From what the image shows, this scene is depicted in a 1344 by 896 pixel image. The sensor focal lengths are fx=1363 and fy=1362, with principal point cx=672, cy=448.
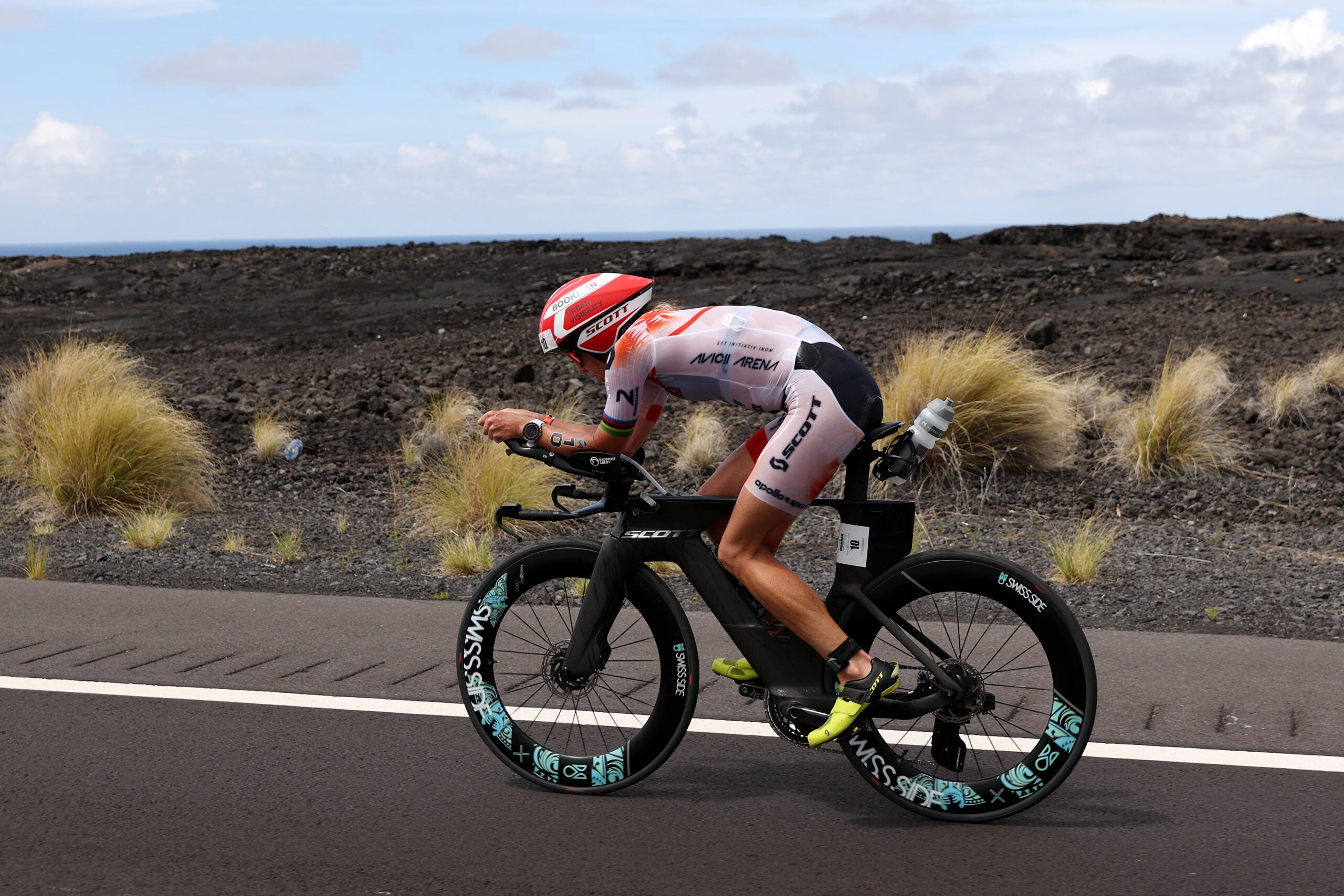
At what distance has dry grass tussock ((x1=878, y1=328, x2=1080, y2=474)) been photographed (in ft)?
37.7

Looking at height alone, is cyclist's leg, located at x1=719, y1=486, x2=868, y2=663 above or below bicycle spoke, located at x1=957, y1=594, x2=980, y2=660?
above

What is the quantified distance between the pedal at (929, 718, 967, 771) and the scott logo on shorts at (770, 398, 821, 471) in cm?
101

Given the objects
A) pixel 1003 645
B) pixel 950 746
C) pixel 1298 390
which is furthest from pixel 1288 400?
pixel 950 746

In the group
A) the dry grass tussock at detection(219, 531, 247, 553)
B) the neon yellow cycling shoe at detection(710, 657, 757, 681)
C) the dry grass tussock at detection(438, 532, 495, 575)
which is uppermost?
the neon yellow cycling shoe at detection(710, 657, 757, 681)


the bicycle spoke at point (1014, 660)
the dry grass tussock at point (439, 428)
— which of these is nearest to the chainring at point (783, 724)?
the bicycle spoke at point (1014, 660)

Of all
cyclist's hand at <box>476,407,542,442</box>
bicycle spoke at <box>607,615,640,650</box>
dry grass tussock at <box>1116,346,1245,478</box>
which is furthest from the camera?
dry grass tussock at <box>1116,346,1245,478</box>

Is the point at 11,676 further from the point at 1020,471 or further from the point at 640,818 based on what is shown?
the point at 1020,471

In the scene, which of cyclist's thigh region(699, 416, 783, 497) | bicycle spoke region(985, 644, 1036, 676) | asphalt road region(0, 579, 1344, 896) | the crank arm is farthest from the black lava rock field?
cyclist's thigh region(699, 416, 783, 497)

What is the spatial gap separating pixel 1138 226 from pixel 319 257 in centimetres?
2241

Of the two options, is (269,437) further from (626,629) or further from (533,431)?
(533,431)

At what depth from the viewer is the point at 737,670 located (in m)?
4.79

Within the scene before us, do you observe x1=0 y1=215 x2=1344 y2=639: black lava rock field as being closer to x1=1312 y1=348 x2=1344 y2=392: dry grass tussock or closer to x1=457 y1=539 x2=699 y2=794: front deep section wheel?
x1=1312 y1=348 x2=1344 y2=392: dry grass tussock

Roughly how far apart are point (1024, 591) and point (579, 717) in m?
1.85

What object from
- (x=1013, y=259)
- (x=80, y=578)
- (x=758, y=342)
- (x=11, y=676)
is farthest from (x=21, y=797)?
(x=1013, y=259)
